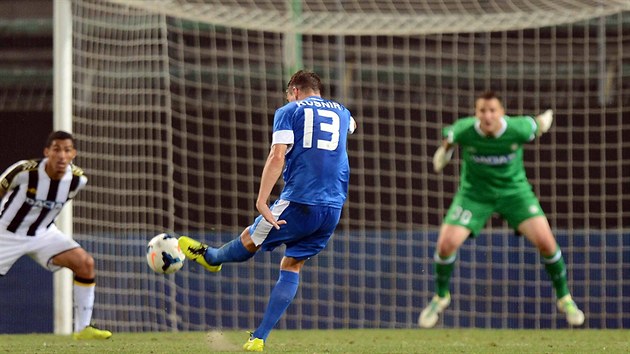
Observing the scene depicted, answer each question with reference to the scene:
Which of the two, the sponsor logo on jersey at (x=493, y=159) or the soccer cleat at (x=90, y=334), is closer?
the sponsor logo on jersey at (x=493, y=159)

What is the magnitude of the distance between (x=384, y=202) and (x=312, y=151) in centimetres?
645

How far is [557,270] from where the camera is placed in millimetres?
10281

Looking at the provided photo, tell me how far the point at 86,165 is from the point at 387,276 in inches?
133

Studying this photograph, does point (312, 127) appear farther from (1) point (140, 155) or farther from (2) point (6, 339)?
(1) point (140, 155)

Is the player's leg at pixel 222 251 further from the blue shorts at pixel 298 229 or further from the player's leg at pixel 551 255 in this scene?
the player's leg at pixel 551 255

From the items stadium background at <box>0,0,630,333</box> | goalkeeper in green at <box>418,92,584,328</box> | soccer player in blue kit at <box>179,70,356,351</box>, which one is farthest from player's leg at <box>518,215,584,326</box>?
stadium background at <box>0,0,630,333</box>

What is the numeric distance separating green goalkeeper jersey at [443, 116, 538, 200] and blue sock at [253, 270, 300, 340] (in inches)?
69.0

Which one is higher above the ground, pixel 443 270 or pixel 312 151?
pixel 312 151

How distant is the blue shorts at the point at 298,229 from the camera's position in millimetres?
8953

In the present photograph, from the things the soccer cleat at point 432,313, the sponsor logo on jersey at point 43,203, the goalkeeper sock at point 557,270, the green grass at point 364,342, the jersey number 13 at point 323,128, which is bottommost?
the green grass at point 364,342

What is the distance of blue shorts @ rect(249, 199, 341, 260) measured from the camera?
8.95 metres

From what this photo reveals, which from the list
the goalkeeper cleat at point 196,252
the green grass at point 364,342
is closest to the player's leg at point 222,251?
the goalkeeper cleat at point 196,252

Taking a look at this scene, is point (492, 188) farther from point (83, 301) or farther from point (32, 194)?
point (32, 194)

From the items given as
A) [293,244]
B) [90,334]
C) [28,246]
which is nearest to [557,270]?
[293,244]
